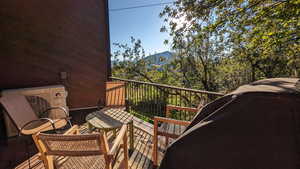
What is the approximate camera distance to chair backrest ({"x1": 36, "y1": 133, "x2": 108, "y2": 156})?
105 centimetres

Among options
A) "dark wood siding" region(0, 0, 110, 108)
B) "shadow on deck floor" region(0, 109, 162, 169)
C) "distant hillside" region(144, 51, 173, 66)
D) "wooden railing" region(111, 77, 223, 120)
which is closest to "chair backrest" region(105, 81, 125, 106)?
"wooden railing" region(111, 77, 223, 120)

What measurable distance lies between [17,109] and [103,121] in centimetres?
151

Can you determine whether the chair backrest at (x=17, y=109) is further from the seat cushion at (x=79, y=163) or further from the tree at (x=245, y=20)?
the tree at (x=245, y=20)

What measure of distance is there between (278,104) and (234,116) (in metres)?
0.23

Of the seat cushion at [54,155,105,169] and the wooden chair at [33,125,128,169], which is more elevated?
the wooden chair at [33,125,128,169]

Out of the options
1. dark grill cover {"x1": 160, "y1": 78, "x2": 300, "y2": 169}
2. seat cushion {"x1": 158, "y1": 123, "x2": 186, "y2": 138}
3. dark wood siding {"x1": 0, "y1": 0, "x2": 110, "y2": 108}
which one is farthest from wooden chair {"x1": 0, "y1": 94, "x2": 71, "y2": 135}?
dark grill cover {"x1": 160, "y1": 78, "x2": 300, "y2": 169}

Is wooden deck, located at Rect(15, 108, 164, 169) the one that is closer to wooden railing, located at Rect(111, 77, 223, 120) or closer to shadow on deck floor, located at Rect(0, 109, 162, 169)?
shadow on deck floor, located at Rect(0, 109, 162, 169)

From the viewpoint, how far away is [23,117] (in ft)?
7.57

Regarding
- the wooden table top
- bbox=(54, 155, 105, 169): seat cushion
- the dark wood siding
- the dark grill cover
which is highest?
the dark wood siding

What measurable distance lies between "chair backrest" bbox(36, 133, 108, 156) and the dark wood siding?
293cm

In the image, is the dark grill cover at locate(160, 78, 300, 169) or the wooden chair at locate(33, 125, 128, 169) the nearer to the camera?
the dark grill cover at locate(160, 78, 300, 169)

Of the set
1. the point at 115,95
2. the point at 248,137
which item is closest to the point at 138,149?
the point at 115,95

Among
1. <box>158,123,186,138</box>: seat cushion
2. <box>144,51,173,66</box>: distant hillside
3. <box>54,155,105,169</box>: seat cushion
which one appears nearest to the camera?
<box>54,155,105,169</box>: seat cushion

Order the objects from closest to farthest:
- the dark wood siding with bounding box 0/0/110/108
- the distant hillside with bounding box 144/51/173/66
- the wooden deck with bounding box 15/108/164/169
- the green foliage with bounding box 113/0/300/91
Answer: the wooden deck with bounding box 15/108/164/169, the green foliage with bounding box 113/0/300/91, the dark wood siding with bounding box 0/0/110/108, the distant hillside with bounding box 144/51/173/66
